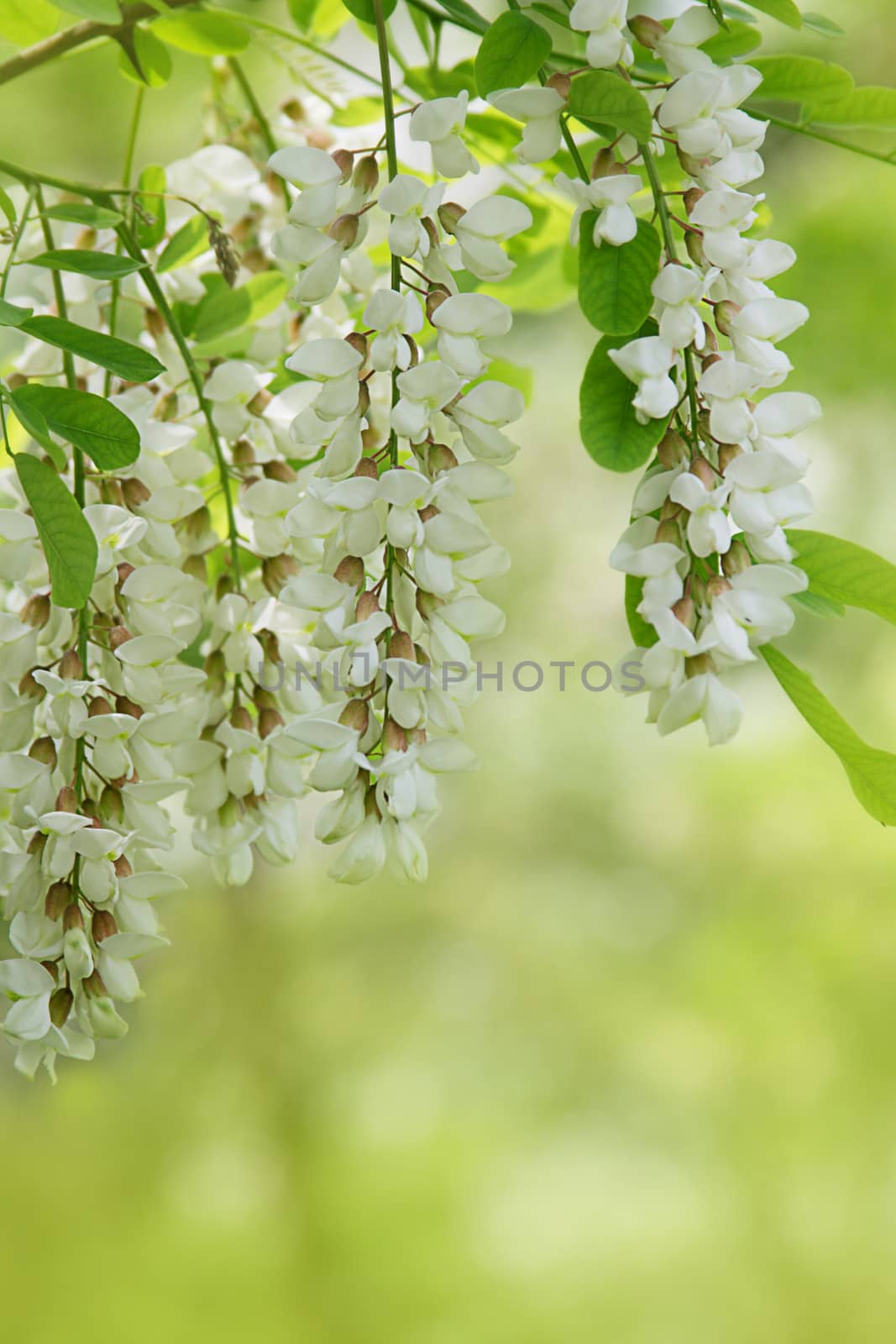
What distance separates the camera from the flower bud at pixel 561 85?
9.1 inches

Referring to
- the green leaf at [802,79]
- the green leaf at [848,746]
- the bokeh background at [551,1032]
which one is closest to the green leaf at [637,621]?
the green leaf at [848,746]

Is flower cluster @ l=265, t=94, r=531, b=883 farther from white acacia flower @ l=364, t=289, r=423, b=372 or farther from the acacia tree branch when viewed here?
the acacia tree branch

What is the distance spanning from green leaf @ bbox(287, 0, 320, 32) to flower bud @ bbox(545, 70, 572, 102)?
20 centimetres

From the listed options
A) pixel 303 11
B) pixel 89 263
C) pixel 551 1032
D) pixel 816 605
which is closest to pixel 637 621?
pixel 816 605

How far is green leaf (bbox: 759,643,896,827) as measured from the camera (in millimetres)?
244

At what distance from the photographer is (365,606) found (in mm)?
230

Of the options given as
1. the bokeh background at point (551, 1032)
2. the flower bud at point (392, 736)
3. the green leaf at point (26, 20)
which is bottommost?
the bokeh background at point (551, 1032)

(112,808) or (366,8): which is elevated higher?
(366,8)

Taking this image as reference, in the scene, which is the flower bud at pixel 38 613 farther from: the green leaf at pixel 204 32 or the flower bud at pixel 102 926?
the green leaf at pixel 204 32

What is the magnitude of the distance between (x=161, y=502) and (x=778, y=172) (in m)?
1.92

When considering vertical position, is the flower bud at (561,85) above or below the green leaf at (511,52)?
below

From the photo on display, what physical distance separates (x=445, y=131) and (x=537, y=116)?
0.02 m

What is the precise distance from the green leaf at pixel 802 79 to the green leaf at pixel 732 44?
0.02m

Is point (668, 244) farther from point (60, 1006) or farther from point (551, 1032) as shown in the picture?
point (551, 1032)
